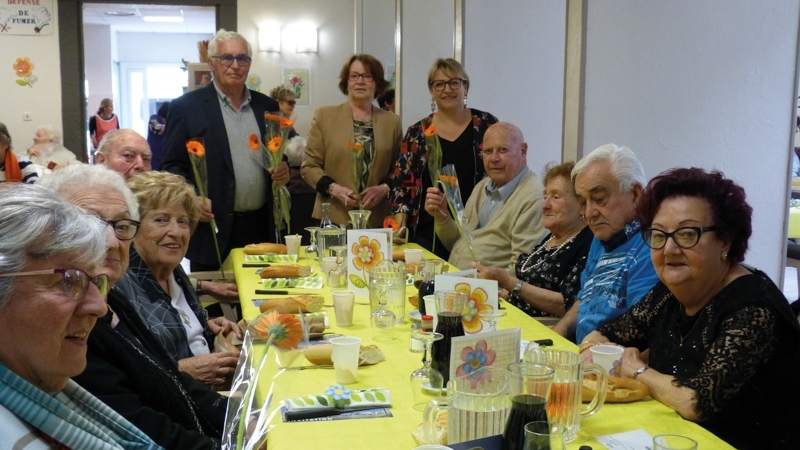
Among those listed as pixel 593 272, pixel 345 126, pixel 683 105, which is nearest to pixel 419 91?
pixel 345 126

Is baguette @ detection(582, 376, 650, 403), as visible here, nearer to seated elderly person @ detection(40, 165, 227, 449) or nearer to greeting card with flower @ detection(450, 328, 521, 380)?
greeting card with flower @ detection(450, 328, 521, 380)

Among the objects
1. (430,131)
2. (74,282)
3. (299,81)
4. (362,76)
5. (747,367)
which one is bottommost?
(747,367)

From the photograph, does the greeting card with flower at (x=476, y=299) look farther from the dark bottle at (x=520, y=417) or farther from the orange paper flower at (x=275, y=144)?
the orange paper flower at (x=275, y=144)

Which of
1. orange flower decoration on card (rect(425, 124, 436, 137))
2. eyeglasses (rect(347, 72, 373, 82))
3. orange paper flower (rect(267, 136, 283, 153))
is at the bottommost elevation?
orange paper flower (rect(267, 136, 283, 153))

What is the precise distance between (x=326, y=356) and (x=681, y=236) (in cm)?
107

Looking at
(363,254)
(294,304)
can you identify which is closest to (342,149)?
(363,254)

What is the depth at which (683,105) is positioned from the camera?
3.53 m

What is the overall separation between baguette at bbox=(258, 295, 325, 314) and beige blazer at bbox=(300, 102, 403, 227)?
2.05 metres

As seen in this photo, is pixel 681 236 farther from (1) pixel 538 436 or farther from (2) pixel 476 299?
(1) pixel 538 436

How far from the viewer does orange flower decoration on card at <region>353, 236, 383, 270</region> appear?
3.20 m

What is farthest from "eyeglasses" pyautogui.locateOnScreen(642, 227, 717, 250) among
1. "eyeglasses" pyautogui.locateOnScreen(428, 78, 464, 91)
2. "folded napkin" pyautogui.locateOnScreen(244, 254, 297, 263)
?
"eyeglasses" pyautogui.locateOnScreen(428, 78, 464, 91)

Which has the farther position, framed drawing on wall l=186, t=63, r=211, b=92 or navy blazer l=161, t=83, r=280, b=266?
framed drawing on wall l=186, t=63, r=211, b=92

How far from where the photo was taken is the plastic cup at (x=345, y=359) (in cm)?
210

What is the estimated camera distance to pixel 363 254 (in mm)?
3211
